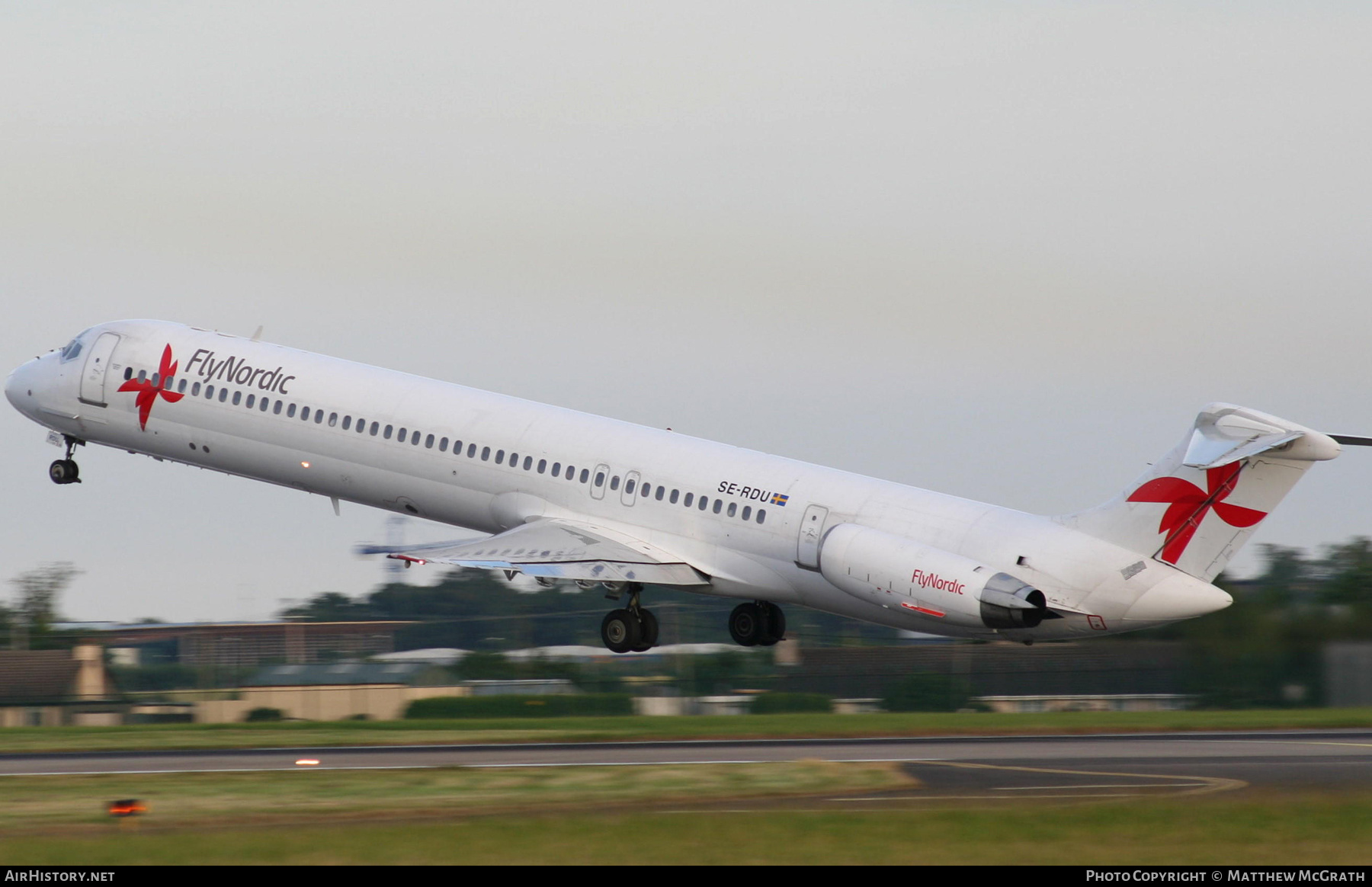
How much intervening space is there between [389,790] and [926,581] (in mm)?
10627

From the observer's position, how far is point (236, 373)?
3709cm

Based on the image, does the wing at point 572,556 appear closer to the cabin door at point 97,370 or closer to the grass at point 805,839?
the cabin door at point 97,370

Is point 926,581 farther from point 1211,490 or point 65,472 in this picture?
point 65,472

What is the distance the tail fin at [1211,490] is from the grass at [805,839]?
24.8ft

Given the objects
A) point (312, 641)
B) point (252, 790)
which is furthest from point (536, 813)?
point (312, 641)

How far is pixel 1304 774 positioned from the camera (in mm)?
23828

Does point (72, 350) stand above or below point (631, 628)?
above

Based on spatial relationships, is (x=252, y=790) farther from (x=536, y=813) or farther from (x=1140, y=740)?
(x=1140, y=740)

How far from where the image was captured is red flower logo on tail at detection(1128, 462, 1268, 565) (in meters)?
27.4

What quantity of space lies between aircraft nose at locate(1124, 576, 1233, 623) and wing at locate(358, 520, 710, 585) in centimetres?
881

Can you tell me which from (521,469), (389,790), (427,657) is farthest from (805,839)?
(427,657)

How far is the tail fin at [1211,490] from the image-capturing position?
87.4 feet

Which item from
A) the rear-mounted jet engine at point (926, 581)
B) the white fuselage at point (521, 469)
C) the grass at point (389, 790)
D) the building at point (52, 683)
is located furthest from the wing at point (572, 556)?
the building at point (52, 683)

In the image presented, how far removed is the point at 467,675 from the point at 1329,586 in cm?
2332
